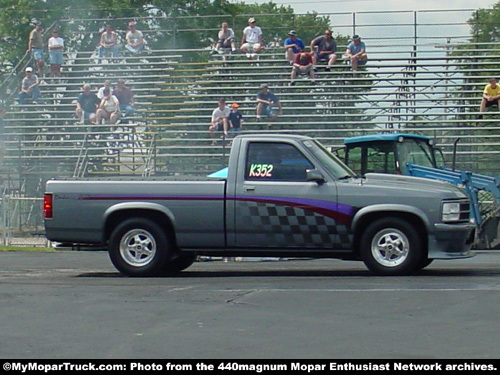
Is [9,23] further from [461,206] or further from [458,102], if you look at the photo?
[461,206]

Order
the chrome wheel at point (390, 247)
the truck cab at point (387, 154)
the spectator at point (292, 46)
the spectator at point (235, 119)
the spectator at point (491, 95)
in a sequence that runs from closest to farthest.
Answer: the chrome wheel at point (390, 247) < the truck cab at point (387, 154) < the spectator at point (235, 119) < the spectator at point (491, 95) < the spectator at point (292, 46)

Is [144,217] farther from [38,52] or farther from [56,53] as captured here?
[38,52]

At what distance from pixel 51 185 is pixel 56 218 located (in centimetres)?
45

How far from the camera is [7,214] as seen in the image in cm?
2389

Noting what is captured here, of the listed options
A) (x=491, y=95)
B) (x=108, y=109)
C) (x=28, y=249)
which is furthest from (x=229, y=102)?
(x=28, y=249)

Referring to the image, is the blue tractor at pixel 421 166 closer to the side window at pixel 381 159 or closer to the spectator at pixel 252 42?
the side window at pixel 381 159

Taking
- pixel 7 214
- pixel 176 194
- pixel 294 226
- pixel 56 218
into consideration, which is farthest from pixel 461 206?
pixel 7 214

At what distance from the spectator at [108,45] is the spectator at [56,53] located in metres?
1.22

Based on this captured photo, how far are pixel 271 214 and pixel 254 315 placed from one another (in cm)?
360

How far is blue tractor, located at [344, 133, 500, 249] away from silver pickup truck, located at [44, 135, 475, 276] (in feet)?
15.3

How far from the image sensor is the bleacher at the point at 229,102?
27.4 meters

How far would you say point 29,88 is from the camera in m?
31.0

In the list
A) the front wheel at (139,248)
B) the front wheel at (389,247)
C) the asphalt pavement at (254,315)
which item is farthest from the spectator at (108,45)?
the front wheel at (389,247)

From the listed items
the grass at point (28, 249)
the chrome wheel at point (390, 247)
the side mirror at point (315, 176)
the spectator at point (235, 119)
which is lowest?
the grass at point (28, 249)
